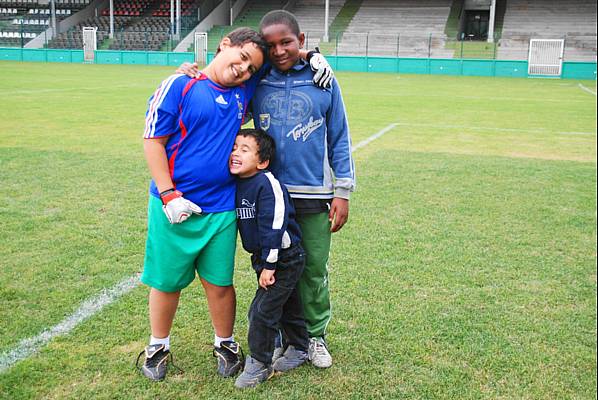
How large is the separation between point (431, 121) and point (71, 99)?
346 inches

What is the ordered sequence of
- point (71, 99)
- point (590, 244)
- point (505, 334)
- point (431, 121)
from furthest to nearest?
point (71, 99) < point (431, 121) < point (590, 244) < point (505, 334)

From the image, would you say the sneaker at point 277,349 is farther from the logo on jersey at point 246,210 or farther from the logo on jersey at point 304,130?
the logo on jersey at point 304,130

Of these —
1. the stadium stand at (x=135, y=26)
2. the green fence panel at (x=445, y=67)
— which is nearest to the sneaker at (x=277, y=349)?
the green fence panel at (x=445, y=67)

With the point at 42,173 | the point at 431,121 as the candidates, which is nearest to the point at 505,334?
the point at 42,173

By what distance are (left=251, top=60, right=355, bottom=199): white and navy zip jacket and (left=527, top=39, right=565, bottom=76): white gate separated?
34.2 m

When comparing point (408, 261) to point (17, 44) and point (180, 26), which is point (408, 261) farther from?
point (17, 44)

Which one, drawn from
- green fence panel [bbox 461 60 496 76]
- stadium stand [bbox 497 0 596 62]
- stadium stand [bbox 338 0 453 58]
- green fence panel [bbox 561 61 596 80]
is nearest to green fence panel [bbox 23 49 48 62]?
stadium stand [bbox 338 0 453 58]

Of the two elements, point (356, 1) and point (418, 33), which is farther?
point (356, 1)

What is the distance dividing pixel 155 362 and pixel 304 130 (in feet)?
4.27

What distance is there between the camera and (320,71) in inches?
117

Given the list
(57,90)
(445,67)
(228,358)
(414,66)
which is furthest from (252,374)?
(414,66)

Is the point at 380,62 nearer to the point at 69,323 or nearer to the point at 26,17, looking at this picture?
the point at 26,17

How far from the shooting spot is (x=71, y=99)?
632 inches

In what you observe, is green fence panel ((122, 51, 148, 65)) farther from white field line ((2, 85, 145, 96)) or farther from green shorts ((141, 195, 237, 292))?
green shorts ((141, 195, 237, 292))
